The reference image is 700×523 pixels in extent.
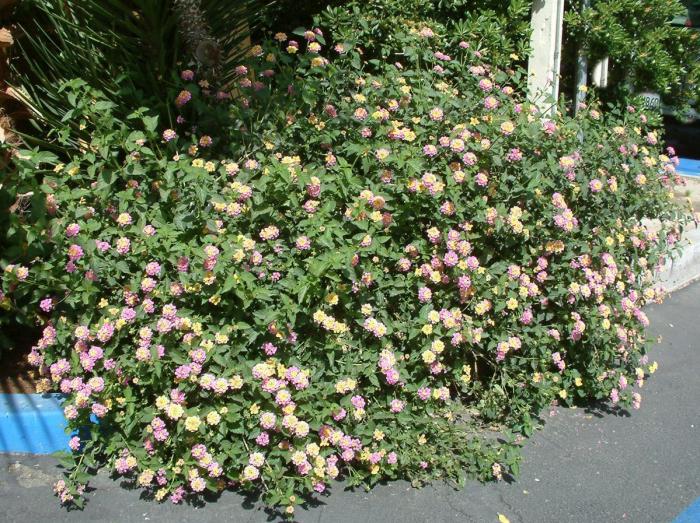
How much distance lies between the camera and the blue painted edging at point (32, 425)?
3410 millimetres

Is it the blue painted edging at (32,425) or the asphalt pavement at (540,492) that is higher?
the blue painted edging at (32,425)

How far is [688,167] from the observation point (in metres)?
11.7

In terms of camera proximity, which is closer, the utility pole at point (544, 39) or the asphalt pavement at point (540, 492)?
the asphalt pavement at point (540, 492)

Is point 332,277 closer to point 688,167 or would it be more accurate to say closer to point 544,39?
point 544,39

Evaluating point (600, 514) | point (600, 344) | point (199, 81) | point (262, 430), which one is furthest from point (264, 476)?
point (199, 81)

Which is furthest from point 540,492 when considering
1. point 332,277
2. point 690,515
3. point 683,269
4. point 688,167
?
point 688,167

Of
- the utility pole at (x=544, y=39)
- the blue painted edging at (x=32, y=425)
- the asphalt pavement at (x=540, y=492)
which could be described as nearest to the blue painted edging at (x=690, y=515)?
the asphalt pavement at (x=540, y=492)

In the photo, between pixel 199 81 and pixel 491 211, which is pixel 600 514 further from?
pixel 199 81

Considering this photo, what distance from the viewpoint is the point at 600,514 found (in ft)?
10.7

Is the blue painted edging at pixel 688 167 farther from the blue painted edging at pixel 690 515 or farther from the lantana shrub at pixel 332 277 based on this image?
the blue painted edging at pixel 690 515

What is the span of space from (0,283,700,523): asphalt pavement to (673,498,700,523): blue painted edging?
1.0 inches

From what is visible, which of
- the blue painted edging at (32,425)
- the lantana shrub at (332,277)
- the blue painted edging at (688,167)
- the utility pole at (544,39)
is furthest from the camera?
the blue painted edging at (688,167)

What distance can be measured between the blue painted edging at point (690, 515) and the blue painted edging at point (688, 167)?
331 inches

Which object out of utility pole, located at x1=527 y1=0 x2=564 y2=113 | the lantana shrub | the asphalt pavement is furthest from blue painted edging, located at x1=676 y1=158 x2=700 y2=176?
the asphalt pavement
